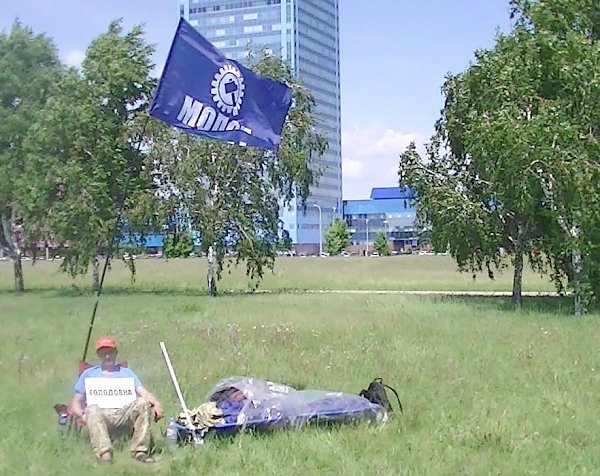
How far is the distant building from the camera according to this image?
144375 millimetres

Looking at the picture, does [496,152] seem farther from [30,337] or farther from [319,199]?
[319,199]

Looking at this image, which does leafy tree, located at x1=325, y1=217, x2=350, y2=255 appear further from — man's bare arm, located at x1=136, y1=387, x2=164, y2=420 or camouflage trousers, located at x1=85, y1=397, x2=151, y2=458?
camouflage trousers, located at x1=85, y1=397, x2=151, y2=458

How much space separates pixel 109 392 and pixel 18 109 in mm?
35263

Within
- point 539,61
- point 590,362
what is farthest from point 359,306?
point 590,362

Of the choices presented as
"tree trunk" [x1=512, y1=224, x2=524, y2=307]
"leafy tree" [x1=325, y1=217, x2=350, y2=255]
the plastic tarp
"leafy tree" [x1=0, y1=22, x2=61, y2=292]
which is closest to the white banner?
the plastic tarp

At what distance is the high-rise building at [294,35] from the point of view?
45.3 metres

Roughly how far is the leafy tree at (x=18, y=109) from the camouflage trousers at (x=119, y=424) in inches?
1258

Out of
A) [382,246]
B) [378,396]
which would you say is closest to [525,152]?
[378,396]

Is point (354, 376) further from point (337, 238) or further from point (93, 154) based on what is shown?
point (337, 238)

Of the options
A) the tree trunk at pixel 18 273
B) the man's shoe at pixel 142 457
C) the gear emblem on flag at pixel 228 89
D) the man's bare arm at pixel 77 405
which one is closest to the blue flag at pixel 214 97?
the gear emblem on flag at pixel 228 89

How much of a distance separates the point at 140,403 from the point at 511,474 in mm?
3338

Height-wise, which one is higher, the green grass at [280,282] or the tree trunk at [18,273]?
the tree trunk at [18,273]

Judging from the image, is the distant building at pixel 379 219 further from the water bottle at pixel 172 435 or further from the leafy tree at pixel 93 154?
the water bottle at pixel 172 435

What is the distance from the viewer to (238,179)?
37156mm
